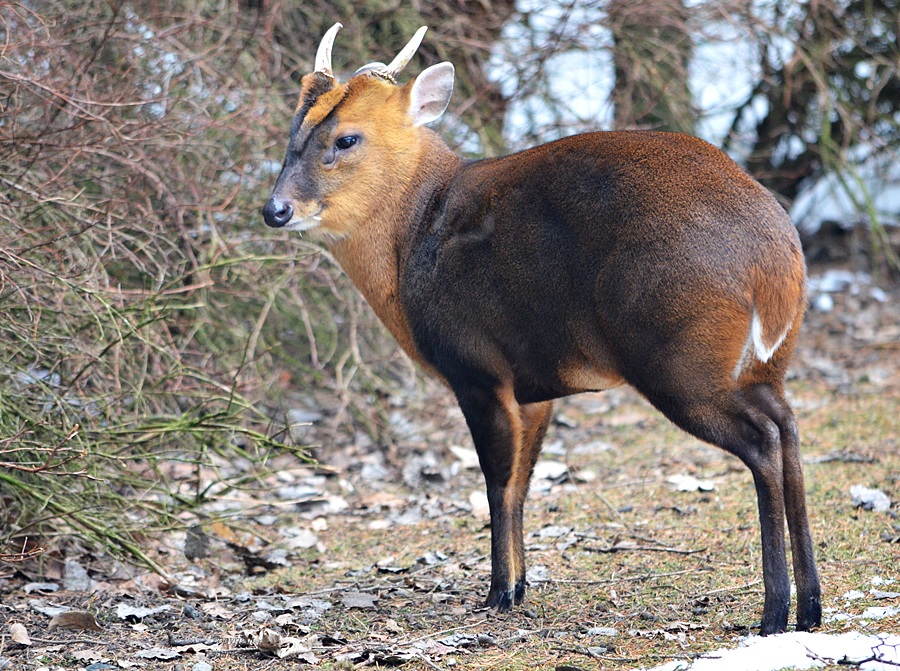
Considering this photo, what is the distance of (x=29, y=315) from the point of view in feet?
16.6

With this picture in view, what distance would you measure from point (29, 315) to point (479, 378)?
2100mm

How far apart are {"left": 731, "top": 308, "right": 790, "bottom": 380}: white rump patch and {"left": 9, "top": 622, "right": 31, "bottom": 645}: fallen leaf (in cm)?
282

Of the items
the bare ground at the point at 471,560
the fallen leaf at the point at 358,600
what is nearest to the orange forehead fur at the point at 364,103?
the bare ground at the point at 471,560

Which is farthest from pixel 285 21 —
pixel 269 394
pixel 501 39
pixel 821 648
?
pixel 821 648

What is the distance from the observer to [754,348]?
13.0ft

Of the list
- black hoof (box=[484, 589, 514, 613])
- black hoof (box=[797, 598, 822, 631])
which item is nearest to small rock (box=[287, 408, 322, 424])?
black hoof (box=[484, 589, 514, 613])

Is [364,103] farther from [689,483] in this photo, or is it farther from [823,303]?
[823,303]

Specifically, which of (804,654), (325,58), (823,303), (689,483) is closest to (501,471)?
(804,654)

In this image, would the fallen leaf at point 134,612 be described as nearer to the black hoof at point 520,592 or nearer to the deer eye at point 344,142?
the black hoof at point 520,592

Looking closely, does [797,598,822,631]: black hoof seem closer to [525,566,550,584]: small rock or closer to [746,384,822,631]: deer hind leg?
[746,384,822,631]: deer hind leg

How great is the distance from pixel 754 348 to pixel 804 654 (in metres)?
1.04

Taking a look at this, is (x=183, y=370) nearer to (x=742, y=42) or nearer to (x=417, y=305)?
(x=417, y=305)

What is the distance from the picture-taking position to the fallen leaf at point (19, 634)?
13.9 ft

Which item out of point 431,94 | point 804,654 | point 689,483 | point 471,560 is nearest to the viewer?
point 804,654
